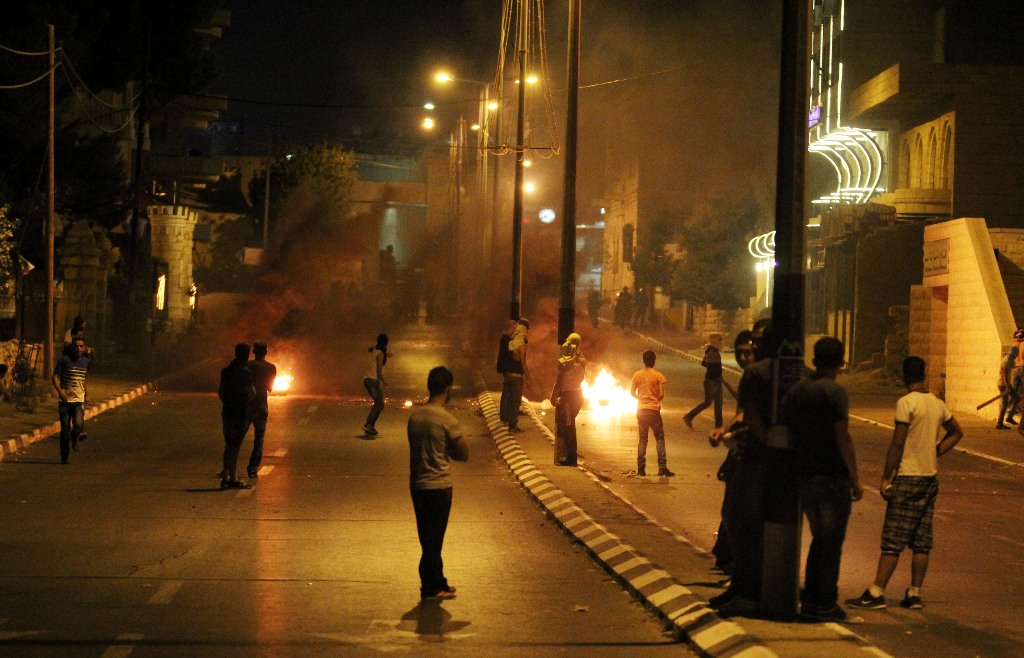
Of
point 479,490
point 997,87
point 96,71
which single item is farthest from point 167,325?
point 479,490

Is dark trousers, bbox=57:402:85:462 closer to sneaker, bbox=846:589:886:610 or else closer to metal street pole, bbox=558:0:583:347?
metal street pole, bbox=558:0:583:347

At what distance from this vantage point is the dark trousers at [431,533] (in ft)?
29.8

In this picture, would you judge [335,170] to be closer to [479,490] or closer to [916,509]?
[479,490]

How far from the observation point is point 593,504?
13.8 meters

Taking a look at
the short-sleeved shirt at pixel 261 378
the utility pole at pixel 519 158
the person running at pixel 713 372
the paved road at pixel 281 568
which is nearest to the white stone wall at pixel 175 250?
the utility pole at pixel 519 158

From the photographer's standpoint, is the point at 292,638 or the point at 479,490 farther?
the point at 479,490

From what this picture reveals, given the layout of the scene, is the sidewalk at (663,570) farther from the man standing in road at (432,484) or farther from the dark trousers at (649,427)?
the man standing in road at (432,484)

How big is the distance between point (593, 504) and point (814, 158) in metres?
42.0

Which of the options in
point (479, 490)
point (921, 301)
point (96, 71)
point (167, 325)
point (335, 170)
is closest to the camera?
point (479, 490)

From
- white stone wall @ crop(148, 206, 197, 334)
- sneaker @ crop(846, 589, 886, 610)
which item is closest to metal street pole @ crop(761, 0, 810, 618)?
sneaker @ crop(846, 589, 886, 610)

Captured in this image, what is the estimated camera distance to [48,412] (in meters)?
24.8

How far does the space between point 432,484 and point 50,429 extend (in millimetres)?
14890

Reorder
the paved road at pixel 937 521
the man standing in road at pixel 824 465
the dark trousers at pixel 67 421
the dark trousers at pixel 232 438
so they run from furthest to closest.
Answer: the dark trousers at pixel 67 421 → the dark trousers at pixel 232 438 → the paved road at pixel 937 521 → the man standing in road at pixel 824 465

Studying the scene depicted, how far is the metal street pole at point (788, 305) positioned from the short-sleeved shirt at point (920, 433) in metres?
1.28
